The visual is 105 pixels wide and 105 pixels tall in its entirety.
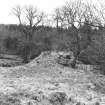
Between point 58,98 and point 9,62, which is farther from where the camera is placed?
point 9,62

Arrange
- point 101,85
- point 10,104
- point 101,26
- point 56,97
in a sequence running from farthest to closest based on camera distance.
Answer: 1. point 101,26
2. point 101,85
3. point 56,97
4. point 10,104

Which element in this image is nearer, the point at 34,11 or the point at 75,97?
the point at 75,97

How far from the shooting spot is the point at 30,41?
86.0 feet

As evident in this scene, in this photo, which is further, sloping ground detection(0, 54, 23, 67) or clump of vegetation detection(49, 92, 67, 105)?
sloping ground detection(0, 54, 23, 67)

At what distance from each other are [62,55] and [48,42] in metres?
13.6

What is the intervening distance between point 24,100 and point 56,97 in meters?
1.20

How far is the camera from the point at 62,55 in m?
14.9

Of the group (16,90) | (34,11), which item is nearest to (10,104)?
(16,90)

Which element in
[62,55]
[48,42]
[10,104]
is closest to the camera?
[10,104]

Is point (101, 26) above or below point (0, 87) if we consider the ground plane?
above

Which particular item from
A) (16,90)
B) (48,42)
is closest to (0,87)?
(16,90)

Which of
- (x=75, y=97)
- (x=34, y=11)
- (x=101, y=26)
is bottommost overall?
(x=75, y=97)

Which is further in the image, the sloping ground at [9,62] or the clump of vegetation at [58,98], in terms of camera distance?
the sloping ground at [9,62]

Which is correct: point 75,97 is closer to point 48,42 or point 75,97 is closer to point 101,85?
point 101,85
